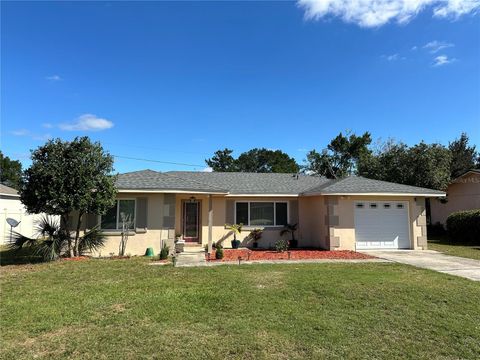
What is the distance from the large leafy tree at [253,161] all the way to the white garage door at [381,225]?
3973 centimetres

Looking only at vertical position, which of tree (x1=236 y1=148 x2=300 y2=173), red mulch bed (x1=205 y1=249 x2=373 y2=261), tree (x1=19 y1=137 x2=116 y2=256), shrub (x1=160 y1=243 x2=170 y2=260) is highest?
tree (x1=236 y1=148 x2=300 y2=173)

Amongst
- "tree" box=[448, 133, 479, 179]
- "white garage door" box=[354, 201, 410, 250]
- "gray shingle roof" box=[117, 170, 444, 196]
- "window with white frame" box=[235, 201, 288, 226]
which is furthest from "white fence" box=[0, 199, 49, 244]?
"tree" box=[448, 133, 479, 179]

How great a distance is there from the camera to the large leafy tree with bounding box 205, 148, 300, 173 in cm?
5638

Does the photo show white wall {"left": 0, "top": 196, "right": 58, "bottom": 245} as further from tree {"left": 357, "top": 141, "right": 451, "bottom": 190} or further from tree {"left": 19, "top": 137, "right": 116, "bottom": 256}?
tree {"left": 357, "top": 141, "right": 451, "bottom": 190}

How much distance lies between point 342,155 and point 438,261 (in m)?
29.8

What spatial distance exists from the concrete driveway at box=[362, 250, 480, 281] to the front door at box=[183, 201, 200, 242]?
8.04 meters

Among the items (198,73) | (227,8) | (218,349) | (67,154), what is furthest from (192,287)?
(198,73)

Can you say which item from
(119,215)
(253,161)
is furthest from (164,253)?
(253,161)

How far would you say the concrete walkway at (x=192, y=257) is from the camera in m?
11.1

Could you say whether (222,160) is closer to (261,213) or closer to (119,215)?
(261,213)

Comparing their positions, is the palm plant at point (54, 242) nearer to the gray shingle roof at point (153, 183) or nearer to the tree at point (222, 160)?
the gray shingle roof at point (153, 183)

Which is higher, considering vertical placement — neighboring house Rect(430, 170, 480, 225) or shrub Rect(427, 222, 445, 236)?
neighboring house Rect(430, 170, 480, 225)

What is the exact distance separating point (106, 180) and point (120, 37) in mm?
6194

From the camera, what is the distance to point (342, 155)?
40625 millimetres
